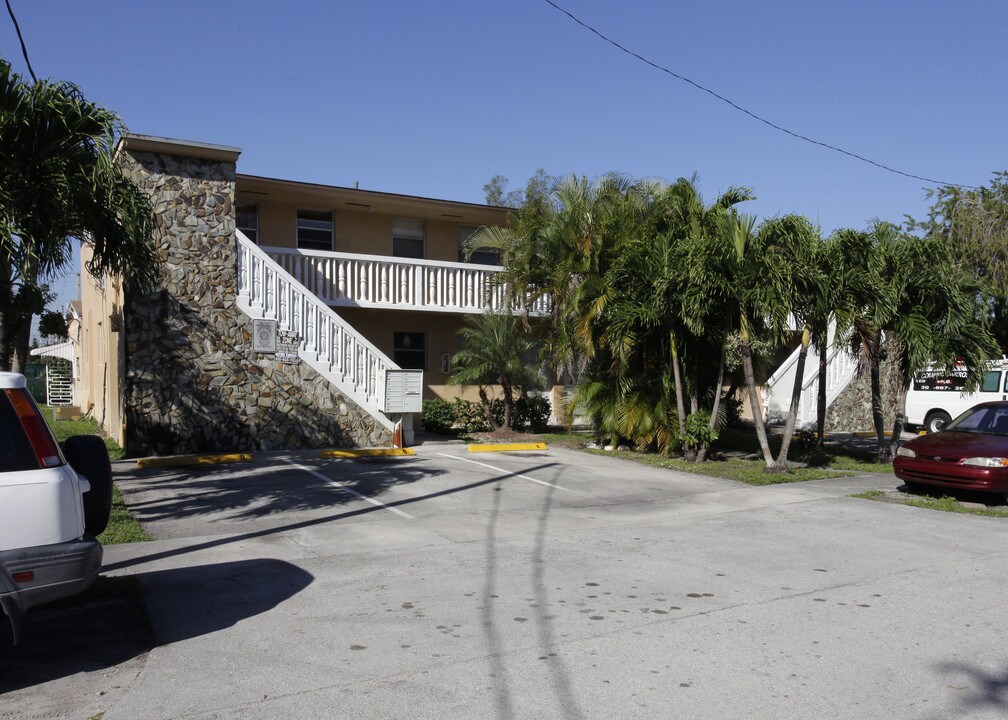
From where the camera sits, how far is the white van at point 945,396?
831 inches

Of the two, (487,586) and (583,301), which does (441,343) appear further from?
(487,586)

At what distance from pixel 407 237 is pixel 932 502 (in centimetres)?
1490

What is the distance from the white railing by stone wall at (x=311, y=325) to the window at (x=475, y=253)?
6867 mm

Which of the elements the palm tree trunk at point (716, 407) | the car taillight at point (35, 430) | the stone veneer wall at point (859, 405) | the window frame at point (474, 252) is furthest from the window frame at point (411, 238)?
the car taillight at point (35, 430)

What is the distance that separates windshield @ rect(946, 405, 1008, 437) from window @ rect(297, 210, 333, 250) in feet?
48.7

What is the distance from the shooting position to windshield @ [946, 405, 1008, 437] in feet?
42.4

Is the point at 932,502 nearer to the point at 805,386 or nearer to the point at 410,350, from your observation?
the point at 805,386

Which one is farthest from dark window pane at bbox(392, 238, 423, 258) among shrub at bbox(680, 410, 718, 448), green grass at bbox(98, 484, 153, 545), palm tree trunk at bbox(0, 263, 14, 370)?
palm tree trunk at bbox(0, 263, 14, 370)

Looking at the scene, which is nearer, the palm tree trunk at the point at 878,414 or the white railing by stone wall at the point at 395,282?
the palm tree trunk at the point at 878,414

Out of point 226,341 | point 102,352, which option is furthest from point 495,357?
point 102,352

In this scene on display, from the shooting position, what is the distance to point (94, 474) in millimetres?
6016

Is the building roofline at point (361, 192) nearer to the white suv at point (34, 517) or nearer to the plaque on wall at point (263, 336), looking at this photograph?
the plaque on wall at point (263, 336)

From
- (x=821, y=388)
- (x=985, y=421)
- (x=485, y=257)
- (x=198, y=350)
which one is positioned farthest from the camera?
(x=485, y=257)

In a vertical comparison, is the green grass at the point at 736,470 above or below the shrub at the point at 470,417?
below
